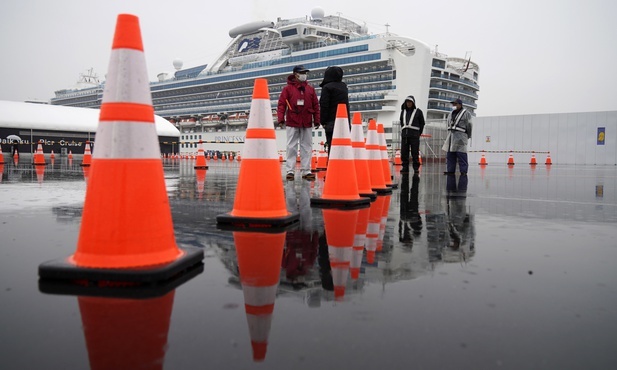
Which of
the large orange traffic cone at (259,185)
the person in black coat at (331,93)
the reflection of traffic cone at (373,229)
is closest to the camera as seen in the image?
the reflection of traffic cone at (373,229)

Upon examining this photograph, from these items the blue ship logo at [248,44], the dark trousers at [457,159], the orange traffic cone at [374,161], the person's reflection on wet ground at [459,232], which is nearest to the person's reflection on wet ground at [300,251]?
the person's reflection on wet ground at [459,232]

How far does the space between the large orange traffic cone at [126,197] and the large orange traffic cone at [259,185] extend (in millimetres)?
1335

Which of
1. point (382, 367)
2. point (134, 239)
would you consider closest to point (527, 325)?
point (382, 367)

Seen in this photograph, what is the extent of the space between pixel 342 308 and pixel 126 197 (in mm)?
1279

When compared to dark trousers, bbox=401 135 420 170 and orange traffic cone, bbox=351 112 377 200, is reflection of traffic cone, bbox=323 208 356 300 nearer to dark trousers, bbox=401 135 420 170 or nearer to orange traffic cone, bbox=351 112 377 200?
orange traffic cone, bbox=351 112 377 200

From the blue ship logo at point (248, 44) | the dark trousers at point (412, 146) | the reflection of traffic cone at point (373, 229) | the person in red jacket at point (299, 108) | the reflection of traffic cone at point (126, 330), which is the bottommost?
the reflection of traffic cone at point (126, 330)

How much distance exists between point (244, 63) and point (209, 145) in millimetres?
12411

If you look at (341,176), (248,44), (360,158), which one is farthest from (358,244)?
(248,44)

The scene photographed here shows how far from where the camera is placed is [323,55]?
5562 cm

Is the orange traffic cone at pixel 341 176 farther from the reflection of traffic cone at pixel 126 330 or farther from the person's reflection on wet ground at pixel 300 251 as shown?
the reflection of traffic cone at pixel 126 330

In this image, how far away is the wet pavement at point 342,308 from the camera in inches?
62.1

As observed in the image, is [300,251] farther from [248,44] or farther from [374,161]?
[248,44]

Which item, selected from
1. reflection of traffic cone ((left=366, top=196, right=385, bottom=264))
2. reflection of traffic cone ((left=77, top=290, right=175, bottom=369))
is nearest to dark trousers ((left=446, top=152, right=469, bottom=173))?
reflection of traffic cone ((left=366, top=196, right=385, bottom=264))

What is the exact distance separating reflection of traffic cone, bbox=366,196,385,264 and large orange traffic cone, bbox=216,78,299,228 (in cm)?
69
